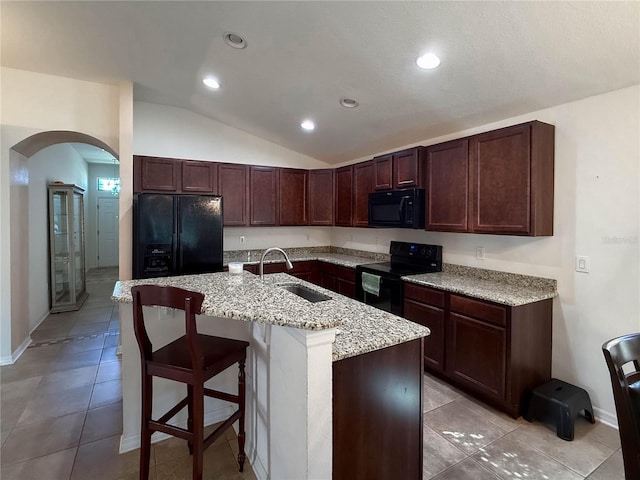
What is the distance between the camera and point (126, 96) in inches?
134

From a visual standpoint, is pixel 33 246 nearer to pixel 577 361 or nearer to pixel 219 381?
pixel 219 381

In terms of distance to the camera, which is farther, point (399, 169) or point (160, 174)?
point (160, 174)

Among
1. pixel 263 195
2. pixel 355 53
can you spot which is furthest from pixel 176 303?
pixel 263 195

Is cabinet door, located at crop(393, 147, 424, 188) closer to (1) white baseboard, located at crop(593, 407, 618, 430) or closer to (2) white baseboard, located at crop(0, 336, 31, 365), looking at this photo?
(1) white baseboard, located at crop(593, 407, 618, 430)

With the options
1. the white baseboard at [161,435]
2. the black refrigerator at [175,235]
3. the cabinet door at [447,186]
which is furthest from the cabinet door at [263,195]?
the white baseboard at [161,435]

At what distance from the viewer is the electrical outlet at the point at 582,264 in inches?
94.0

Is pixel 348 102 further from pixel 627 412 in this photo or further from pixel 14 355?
pixel 14 355

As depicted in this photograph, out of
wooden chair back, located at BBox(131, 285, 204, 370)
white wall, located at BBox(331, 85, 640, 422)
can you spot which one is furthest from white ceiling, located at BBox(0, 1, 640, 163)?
wooden chair back, located at BBox(131, 285, 204, 370)

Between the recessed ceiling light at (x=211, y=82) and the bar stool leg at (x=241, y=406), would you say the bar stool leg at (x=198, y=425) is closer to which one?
the bar stool leg at (x=241, y=406)

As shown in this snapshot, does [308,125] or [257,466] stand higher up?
[308,125]

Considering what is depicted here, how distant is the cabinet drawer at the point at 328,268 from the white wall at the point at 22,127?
2.88 metres

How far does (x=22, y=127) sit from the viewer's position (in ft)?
10.4

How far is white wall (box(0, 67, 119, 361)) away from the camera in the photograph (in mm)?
3141

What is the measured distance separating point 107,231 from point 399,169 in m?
8.39
